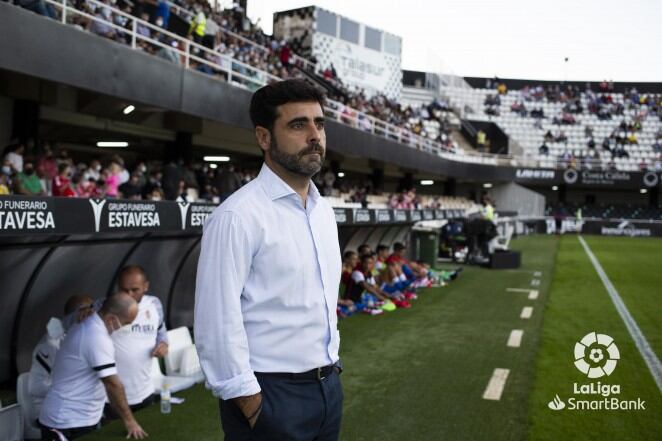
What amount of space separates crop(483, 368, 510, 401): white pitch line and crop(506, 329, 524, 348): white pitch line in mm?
1611

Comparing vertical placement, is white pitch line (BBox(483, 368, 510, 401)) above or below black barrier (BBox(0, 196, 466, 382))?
below

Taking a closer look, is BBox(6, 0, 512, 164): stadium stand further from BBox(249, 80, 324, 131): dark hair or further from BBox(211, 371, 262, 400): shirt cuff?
BBox(211, 371, 262, 400): shirt cuff

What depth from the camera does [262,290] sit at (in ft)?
8.34

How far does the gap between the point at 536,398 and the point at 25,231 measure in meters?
5.60

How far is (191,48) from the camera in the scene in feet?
56.3

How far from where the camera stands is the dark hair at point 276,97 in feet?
8.77

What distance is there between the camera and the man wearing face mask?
9117 mm

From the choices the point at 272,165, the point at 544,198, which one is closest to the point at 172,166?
the point at 272,165

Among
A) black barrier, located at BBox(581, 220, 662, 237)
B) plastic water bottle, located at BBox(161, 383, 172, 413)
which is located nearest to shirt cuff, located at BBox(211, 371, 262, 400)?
plastic water bottle, located at BBox(161, 383, 172, 413)

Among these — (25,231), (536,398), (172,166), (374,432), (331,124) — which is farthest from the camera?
(331,124)

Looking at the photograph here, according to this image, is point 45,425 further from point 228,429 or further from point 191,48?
point 191,48

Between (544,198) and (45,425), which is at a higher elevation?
(544,198)

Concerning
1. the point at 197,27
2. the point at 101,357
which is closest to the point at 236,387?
the point at 101,357

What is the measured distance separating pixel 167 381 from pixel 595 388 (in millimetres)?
5137
